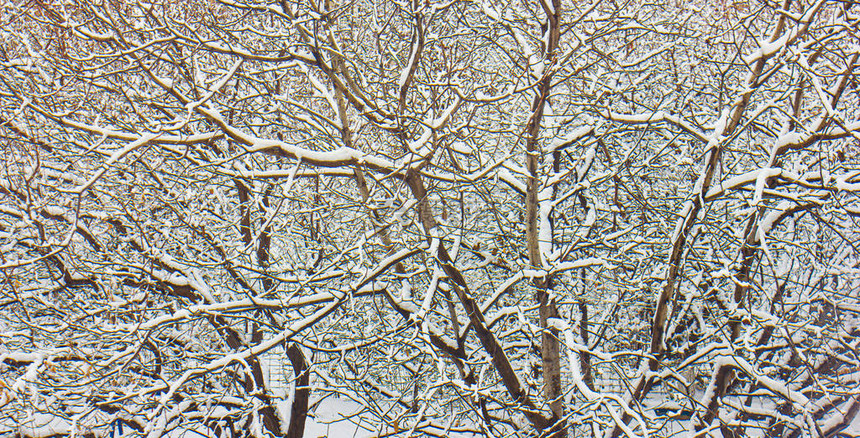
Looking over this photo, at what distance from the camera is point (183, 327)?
6414 mm

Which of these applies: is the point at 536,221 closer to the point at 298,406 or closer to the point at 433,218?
the point at 433,218

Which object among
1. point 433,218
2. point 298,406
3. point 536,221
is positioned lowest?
point 298,406

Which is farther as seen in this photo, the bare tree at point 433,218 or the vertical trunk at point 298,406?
the vertical trunk at point 298,406

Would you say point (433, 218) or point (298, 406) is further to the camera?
point (298, 406)

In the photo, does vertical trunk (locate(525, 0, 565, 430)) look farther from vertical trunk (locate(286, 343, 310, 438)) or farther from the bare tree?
vertical trunk (locate(286, 343, 310, 438))

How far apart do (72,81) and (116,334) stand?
216cm

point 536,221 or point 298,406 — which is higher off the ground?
point 536,221

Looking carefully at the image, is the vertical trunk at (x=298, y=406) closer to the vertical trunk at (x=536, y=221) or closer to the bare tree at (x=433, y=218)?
the bare tree at (x=433, y=218)

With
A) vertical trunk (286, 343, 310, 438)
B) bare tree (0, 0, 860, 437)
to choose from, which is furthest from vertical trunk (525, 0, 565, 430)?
vertical trunk (286, 343, 310, 438)

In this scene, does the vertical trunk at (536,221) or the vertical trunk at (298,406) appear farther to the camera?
the vertical trunk at (298,406)

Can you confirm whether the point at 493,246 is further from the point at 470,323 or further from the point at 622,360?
the point at 622,360

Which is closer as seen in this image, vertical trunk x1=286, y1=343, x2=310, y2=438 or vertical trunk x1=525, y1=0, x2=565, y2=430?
vertical trunk x1=525, y1=0, x2=565, y2=430

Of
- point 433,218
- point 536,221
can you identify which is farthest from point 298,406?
point 536,221

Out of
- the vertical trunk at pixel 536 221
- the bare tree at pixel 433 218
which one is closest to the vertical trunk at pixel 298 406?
the bare tree at pixel 433 218
